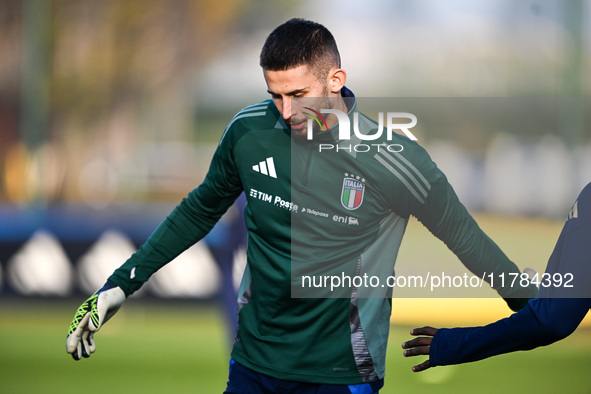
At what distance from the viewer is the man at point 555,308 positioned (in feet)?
8.35

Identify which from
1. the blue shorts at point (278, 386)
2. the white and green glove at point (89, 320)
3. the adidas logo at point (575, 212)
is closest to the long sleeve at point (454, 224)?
the blue shorts at point (278, 386)

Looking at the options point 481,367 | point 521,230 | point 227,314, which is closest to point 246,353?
point 227,314

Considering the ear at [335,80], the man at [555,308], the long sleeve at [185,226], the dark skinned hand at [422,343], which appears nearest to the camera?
the man at [555,308]

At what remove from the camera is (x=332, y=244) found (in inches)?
144

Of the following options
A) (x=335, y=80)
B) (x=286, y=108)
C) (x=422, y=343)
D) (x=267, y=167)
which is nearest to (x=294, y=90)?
(x=286, y=108)

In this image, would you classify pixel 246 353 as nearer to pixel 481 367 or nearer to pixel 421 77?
pixel 481 367

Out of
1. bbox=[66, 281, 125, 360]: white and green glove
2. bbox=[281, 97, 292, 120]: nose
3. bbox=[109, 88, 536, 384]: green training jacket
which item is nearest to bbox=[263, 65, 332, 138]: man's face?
bbox=[281, 97, 292, 120]: nose

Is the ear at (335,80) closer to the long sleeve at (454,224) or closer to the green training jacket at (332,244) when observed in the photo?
the green training jacket at (332,244)

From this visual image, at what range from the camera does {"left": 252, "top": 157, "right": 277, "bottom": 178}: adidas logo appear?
3.75m

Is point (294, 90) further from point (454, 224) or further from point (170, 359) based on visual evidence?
point (170, 359)

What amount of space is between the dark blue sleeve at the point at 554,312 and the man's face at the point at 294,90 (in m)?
1.10

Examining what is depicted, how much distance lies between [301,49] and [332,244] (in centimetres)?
79

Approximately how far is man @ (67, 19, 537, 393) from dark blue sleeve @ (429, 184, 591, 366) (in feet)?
2.33

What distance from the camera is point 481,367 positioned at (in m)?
8.58
